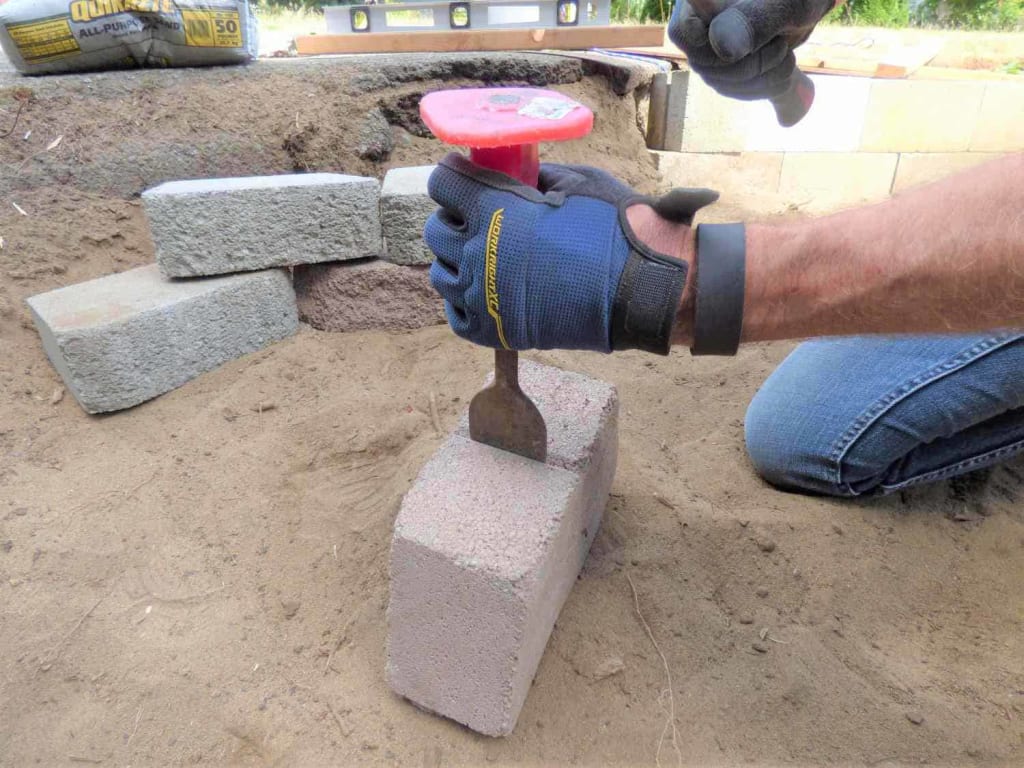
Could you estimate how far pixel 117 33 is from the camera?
2600 mm

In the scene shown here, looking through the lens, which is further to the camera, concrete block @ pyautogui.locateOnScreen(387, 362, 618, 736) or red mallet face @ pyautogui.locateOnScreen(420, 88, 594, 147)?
concrete block @ pyautogui.locateOnScreen(387, 362, 618, 736)

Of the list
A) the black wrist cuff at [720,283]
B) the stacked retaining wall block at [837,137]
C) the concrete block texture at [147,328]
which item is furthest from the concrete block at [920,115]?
the black wrist cuff at [720,283]

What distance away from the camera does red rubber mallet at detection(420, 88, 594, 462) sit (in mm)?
1060

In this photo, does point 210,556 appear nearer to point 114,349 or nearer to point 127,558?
point 127,558

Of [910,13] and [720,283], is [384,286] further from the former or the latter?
[910,13]

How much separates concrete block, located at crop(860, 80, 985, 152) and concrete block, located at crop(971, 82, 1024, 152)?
0.19 feet

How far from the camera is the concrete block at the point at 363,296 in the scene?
2.50m

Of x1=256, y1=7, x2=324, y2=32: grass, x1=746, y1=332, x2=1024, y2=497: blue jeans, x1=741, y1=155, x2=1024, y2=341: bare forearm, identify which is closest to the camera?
x1=741, y1=155, x2=1024, y2=341: bare forearm

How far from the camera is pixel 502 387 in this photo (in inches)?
54.7

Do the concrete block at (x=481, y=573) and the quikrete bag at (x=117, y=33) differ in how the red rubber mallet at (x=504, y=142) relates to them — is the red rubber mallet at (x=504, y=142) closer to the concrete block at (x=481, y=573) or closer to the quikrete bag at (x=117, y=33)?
the concrete block at (x=481, y=573)

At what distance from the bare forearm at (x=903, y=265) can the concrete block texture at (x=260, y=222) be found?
1.55 meters

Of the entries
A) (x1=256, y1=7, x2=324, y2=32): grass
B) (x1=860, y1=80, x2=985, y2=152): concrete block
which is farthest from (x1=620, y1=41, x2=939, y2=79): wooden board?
(x1=256, y1=7, x2=324, y2=32): grass

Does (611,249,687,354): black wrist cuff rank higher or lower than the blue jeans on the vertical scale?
higher

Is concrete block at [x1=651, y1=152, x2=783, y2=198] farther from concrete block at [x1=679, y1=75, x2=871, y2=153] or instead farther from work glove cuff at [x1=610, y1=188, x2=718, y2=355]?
work glove cuff at [x1=610, y1=188, x2=718, y2=355]
